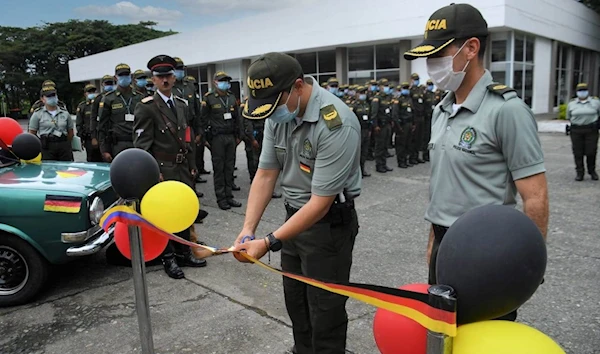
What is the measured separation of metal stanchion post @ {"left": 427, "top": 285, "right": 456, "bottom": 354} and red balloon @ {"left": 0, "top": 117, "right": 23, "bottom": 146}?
5.35m

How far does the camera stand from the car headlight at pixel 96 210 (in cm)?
408

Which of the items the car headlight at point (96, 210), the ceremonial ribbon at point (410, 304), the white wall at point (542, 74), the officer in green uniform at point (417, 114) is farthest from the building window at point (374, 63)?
the ceremonial ribbon at point (410, 304)

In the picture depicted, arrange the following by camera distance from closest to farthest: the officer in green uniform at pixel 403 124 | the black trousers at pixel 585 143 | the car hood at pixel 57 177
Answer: the car hood at pixel 57 177 < the black trousers at pixel 585 143 < the officer in green uniform at pixel 403 124

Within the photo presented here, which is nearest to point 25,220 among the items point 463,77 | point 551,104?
point 463,77

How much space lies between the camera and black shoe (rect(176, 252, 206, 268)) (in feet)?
16.2

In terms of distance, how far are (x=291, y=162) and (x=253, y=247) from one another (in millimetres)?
539

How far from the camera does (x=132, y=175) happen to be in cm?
244

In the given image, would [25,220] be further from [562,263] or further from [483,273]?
[562,263]

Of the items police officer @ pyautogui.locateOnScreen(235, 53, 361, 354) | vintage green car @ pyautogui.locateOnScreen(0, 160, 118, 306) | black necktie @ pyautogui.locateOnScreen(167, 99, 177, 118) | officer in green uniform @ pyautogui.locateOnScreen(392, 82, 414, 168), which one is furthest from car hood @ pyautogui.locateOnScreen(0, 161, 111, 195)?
officer in green uniform @ pyautogui.locateOnScreen(392, 82, 414, 168)

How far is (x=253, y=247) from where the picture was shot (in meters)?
2.25

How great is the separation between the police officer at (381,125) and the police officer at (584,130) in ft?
12.2

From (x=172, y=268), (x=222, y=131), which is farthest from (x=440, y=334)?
(x=222, y=131)

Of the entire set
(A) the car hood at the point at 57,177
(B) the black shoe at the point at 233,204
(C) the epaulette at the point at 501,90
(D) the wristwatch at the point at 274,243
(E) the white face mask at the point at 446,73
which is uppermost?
(E) the white face mask at the point at 446,73

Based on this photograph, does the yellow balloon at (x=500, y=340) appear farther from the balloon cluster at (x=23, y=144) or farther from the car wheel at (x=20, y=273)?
the balloon cluster at (x=23, y=144)
